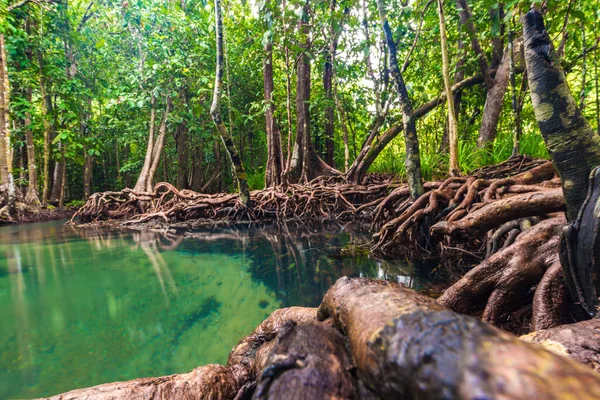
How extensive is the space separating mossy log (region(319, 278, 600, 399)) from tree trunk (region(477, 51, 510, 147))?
7.16 metres

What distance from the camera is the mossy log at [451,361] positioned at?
438 millimetres

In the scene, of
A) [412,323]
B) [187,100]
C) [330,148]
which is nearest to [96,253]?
[412,323]

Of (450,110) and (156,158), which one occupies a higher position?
(156,158)

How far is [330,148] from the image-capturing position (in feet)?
32.1

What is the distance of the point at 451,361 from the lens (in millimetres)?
504

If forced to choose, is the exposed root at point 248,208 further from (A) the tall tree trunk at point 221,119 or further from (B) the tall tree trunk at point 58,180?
(B) the tall tree trunk at point 58,180

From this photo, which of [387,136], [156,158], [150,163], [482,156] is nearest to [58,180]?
[150,163]

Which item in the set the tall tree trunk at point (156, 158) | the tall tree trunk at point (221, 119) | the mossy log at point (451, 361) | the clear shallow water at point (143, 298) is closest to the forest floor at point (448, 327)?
the mossy log at point (451, 361)

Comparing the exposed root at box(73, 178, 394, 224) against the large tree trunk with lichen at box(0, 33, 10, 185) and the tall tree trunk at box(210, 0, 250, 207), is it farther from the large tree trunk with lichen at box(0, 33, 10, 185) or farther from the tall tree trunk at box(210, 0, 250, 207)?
the large tree trunk with lichen at box(0, 33, 10, 185)

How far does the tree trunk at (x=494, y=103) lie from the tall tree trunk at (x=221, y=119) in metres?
5.66

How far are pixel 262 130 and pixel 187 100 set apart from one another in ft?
11.5

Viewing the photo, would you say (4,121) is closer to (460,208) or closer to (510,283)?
(460,208)

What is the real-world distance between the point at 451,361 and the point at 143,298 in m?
2.75

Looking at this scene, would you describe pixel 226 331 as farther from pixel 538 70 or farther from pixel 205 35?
pixel 205 35
